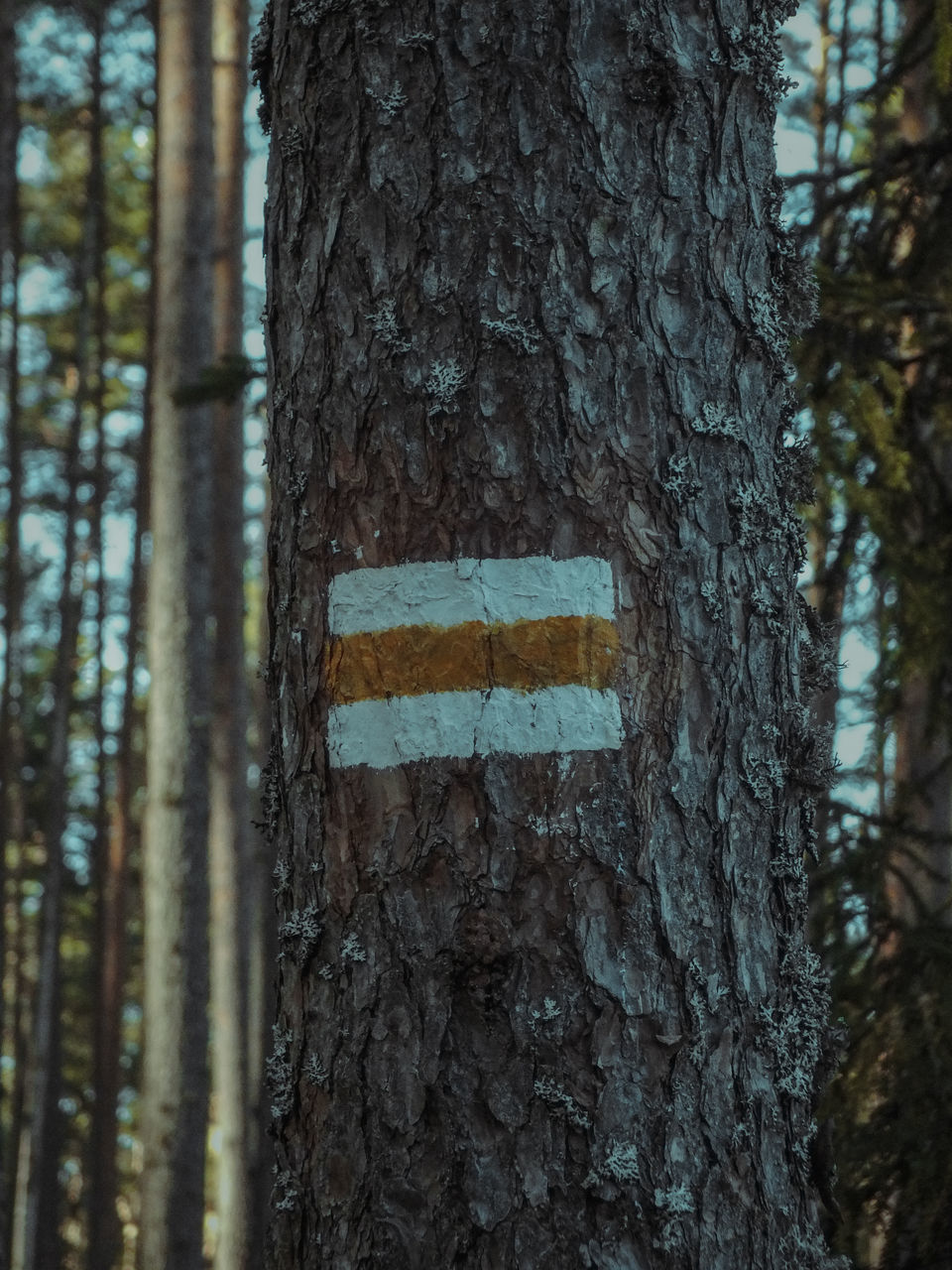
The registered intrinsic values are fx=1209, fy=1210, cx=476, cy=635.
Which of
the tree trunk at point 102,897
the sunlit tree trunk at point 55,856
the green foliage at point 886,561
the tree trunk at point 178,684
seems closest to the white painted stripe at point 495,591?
the green foliage at point 886,561

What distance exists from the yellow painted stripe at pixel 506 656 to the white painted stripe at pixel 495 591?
0.04ft

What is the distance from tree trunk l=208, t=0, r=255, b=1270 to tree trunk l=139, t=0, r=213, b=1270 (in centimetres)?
151

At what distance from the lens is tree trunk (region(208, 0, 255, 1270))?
8.55 meters

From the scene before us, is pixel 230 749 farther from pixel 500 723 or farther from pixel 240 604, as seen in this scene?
pixel 500 723

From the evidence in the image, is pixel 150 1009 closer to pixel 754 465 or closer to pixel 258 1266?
pixel 258 1266

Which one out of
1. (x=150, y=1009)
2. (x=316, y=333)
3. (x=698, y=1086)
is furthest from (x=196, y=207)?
(x=698, y=1086)

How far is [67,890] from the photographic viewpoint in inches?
685

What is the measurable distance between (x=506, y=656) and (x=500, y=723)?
3.0 inches

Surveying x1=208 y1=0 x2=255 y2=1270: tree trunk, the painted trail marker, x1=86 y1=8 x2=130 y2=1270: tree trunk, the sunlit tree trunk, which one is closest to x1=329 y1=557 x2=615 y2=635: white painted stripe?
the painted trail marker

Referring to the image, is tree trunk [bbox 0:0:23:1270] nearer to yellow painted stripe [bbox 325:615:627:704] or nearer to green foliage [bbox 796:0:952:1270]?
green foliage [bbox 796:0:952:1270]

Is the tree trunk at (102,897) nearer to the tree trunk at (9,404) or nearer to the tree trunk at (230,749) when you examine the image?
the tree trunk at (9,404)

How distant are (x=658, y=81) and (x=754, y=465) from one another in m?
0.48

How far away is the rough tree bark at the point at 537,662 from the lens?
1.30 m

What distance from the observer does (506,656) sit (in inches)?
53.6
